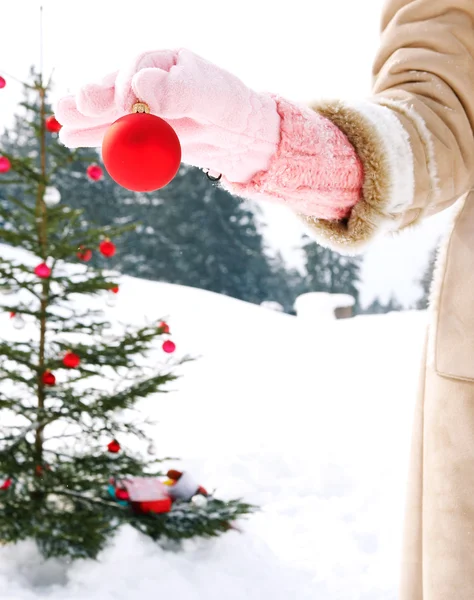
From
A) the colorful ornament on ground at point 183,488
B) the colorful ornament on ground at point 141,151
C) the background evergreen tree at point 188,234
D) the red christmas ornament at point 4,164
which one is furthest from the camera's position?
the background evergreen tree at point 188,234

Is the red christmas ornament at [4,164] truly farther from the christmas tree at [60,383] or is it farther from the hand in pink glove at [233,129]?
the hand in pink glove at [233,129]

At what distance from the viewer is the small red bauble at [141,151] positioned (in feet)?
2.20

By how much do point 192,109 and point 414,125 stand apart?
17.1 inches

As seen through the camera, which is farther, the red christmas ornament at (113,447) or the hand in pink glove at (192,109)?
the red christmas ornament at (113,447)

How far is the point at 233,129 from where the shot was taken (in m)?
0.82

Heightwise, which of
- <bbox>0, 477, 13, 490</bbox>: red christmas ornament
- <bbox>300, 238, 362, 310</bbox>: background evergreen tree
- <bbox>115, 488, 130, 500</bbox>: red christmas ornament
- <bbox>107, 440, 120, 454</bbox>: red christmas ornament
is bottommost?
<bbox>115, 488, 130, 500</bbox>: red christmas ornament

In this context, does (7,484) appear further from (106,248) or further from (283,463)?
(283,463)

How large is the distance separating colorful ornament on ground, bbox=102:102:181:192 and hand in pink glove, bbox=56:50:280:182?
6cm

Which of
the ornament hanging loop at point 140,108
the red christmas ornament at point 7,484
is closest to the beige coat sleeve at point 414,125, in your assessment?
Result: the ornament hanging loop at point 140,108

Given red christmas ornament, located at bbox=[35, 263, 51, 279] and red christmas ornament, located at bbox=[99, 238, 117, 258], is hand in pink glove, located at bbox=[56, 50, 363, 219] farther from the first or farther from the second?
red christmas ornament, located at bbox=[99, 238, 117, 258]

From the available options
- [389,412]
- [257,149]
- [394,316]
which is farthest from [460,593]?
[394,316]

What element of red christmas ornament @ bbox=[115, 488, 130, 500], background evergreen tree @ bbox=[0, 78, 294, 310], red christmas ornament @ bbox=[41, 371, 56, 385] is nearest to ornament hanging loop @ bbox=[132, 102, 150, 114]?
red christmas ornament @ bbox=[41, 371, 56, 385]

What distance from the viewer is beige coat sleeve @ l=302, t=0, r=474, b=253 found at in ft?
3.18

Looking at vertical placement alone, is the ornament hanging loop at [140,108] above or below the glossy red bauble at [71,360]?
above
